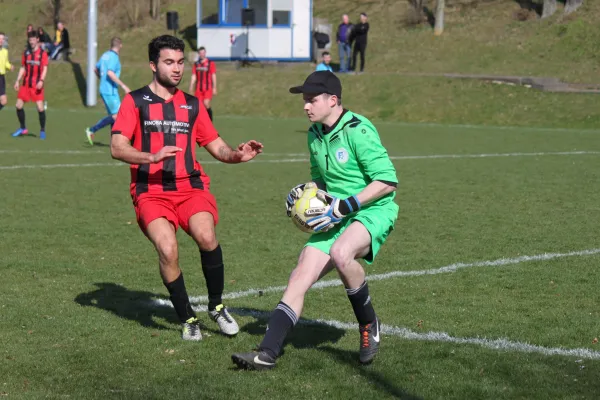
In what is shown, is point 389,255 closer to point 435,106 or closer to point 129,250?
point 129,250

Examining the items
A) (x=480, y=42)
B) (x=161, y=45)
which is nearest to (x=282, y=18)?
(x=480, y=42)

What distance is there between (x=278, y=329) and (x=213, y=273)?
1082mm

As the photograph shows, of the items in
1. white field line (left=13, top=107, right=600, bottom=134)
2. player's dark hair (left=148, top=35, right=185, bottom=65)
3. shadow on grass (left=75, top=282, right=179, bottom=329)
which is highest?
player's dark hair (left=148, top=35, right=185, bottom=65)

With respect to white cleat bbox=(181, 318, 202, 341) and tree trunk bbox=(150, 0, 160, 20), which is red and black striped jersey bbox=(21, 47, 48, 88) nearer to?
white cleat bbox=(181, 318, 202, 341)

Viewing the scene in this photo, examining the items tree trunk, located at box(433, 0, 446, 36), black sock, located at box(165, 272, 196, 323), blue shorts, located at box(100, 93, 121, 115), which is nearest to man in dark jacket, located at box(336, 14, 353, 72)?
tree trunk, located at box(433, 0, 446, 36)

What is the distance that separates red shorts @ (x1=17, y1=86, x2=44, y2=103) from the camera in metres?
22.8

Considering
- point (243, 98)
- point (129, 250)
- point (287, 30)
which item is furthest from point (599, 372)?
point (287, 30)

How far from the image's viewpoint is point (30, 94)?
23000mm

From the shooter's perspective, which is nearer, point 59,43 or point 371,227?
point 371,227

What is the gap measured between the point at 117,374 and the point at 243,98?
31.0m

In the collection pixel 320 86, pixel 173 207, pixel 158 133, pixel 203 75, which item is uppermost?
pixel 320 86

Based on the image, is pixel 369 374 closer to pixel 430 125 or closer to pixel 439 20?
pixel 430 125

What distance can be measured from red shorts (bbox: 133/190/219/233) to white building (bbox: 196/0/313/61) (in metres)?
35.1

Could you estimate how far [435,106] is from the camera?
108 ft
